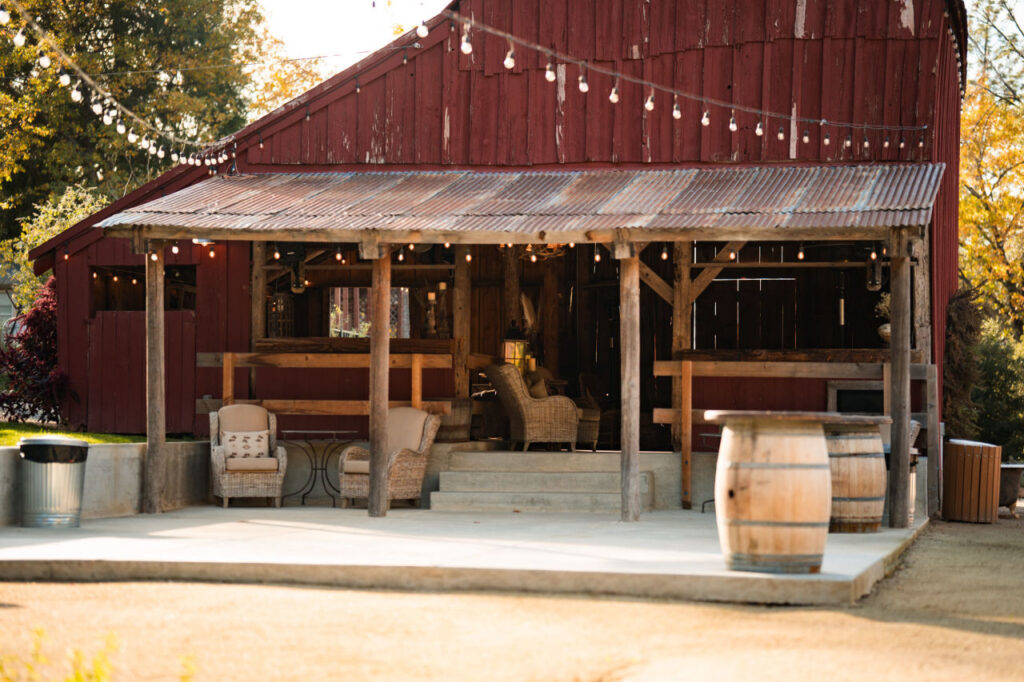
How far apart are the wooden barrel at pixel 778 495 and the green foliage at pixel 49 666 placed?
10.7ft

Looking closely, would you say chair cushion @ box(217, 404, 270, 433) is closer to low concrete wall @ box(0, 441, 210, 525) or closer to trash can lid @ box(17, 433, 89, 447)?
low concrete wall @ box(0, 441, 210, 525)

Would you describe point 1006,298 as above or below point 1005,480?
above

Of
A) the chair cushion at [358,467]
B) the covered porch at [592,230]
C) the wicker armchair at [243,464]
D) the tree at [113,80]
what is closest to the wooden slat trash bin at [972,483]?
the covered porch at [592,230]

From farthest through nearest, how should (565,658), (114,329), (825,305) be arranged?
(825,305), (114,329), (565,658)

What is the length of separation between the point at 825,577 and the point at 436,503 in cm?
560

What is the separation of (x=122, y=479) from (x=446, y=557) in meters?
4.32

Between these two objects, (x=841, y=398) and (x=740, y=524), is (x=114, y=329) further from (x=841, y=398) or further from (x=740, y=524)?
(x=740, y=524)

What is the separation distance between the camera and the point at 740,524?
23.6 ft

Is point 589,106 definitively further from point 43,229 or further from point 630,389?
point 43,229

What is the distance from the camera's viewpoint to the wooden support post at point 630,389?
35.2 ft

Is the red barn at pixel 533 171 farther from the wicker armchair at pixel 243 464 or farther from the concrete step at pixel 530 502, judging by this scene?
the concrete step at pixel 530 502

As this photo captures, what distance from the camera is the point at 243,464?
12172mm

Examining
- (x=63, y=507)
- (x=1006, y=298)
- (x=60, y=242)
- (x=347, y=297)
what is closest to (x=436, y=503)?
(x=63, y=507)

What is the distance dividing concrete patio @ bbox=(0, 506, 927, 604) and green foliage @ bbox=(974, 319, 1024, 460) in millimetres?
9404
